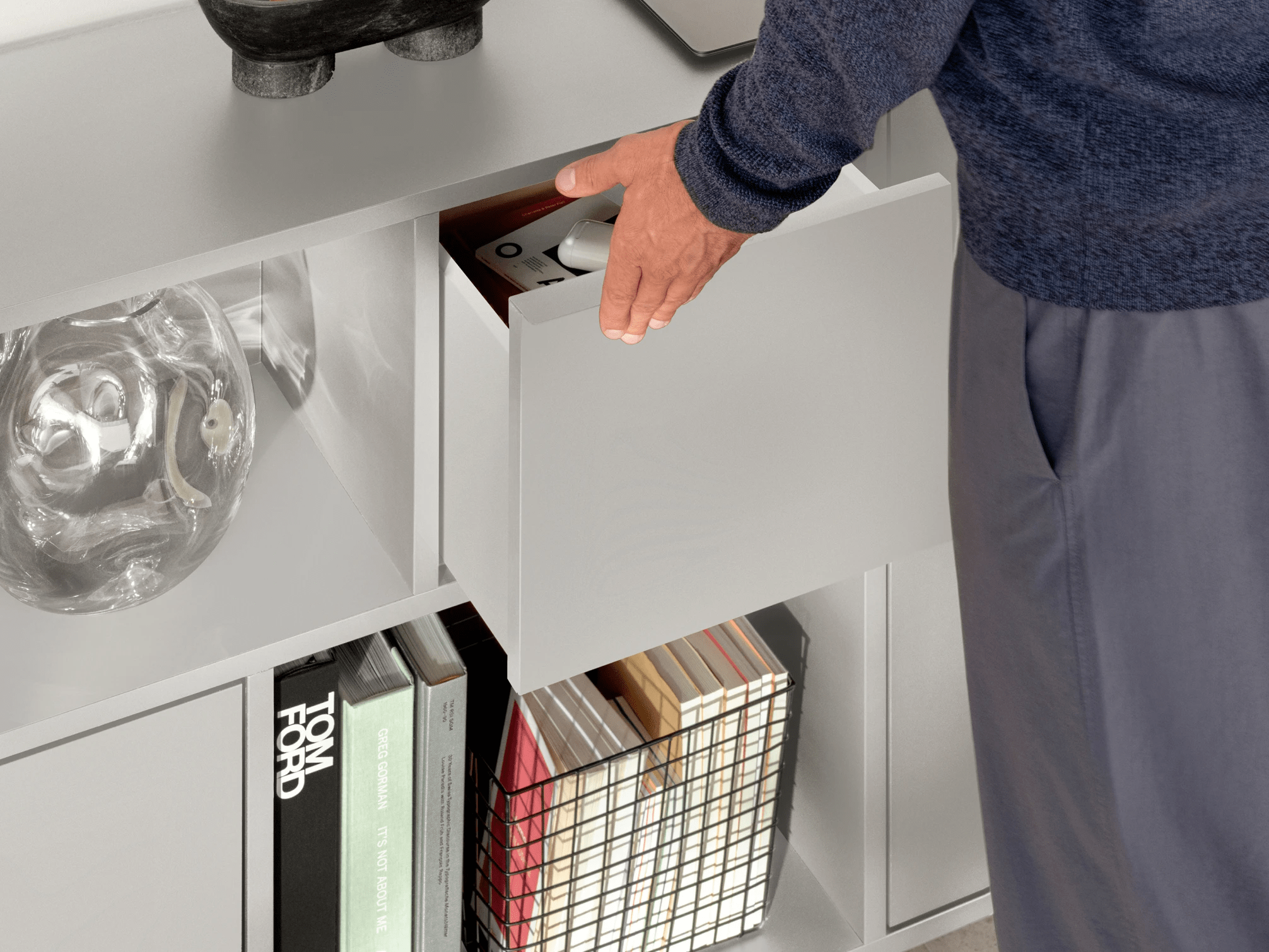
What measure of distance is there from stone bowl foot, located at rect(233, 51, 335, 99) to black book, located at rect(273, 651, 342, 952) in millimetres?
349

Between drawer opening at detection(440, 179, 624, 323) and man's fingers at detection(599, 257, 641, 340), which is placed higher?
man's fingers at detection(599, 257, 641, 340)

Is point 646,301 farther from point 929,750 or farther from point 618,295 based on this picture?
point 929,750

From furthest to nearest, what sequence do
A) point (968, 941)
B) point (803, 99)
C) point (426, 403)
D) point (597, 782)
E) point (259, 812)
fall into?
point (968, 941) < point (597, 782) < point (259, 812) < point (426, 403) < point (803, 99)

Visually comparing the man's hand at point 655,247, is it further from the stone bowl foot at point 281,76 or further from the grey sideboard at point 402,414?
the stone bowl foot at point 281,76

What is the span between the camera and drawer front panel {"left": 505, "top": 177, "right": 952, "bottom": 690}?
30.1 inches

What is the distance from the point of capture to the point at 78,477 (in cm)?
88

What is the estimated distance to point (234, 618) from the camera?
3.04 ft

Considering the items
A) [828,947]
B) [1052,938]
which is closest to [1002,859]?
[1052,938]

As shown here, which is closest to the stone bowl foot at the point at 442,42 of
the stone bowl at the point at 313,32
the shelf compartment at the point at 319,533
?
the stone bowl at the point at 313,32

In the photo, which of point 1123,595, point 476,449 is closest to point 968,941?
point 1123,595

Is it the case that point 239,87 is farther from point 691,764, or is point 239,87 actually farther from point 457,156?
point 691,764

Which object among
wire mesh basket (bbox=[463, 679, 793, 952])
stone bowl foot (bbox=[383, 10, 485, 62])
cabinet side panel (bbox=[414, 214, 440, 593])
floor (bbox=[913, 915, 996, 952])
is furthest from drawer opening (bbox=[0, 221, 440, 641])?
floor (bbox=[913, 915, 996, 952])

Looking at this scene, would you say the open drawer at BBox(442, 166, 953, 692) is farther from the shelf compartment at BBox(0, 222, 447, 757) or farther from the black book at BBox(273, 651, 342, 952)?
the black book at BBox(273, 651, 342, 952)

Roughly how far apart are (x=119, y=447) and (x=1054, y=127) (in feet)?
1.75
